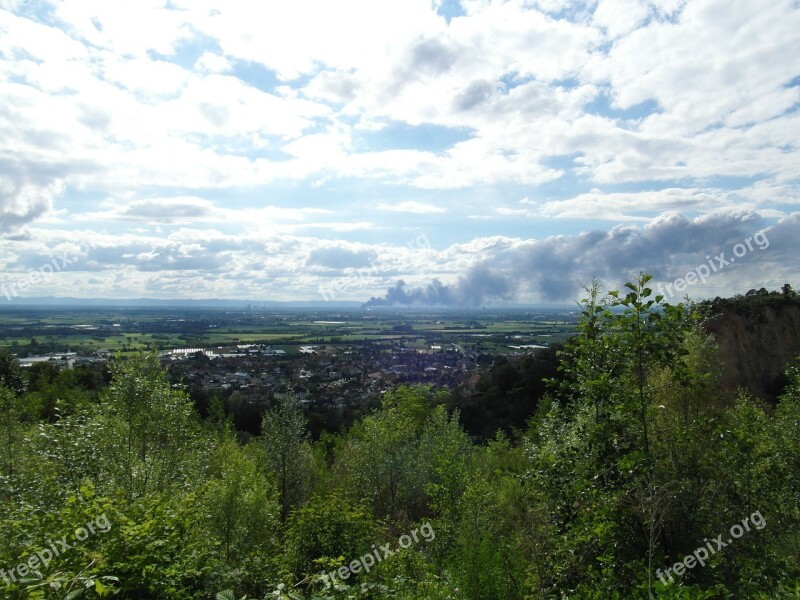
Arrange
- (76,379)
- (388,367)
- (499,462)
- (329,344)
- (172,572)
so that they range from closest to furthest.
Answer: (172,572) < (499,462) < (76,379) < (388,367) < (329,344)

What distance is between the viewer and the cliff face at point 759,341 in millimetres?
53541

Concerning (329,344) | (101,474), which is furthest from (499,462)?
(329,344)

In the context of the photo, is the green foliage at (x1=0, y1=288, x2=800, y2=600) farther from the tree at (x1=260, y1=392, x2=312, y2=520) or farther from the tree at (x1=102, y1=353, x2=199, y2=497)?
the tree at (x1=260, y1=392, x2=312, y2=520)

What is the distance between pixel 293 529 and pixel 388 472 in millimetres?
15750

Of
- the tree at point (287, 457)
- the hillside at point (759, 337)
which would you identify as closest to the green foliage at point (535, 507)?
the tree at point (287, 457)

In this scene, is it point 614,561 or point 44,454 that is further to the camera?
point 44,454

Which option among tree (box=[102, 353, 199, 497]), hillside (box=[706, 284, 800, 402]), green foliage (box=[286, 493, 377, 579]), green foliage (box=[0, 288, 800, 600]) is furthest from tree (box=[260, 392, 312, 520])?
hillside (box=[706, 284, 800, 402])

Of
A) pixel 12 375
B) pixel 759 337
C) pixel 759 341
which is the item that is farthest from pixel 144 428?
pixel 759 337

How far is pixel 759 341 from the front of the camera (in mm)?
56656

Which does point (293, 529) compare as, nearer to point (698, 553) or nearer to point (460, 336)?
point (698, 553)

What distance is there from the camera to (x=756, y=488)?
365 inches

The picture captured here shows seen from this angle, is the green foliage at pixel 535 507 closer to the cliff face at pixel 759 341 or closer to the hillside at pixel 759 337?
the cliff face at pixel 759 341

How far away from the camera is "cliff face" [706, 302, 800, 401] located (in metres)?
53.5

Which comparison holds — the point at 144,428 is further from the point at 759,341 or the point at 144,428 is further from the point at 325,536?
the point at 759,341
